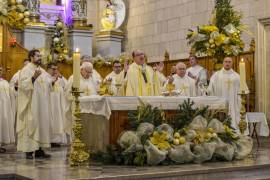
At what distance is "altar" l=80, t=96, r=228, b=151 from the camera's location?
7.96 meters

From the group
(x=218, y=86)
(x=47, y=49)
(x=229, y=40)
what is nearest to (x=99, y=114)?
(x=229, y=40)

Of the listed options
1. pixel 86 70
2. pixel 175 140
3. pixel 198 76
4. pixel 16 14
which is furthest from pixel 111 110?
pixel 16 14

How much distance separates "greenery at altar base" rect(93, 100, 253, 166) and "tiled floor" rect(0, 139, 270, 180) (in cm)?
20

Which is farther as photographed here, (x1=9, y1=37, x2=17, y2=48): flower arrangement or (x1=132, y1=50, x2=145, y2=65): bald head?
(x1=9, y1=37, x2=17, y2=48): flower arrangement

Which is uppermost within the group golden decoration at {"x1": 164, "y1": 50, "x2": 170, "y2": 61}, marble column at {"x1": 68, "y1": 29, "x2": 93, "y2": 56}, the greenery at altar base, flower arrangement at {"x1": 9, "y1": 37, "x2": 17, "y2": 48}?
marble column at {"x1": 68, "y1": 29, "x2": 93, "y2": 56}

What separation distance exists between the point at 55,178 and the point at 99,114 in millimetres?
1897

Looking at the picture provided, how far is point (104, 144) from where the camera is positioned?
8078 mm

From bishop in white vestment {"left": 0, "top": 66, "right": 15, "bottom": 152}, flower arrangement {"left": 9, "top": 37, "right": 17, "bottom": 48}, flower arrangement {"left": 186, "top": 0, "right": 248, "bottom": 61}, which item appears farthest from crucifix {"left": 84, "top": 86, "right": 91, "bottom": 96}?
flower arrangement {"left": 9, "top": 37, "right": 17, "bottom": 48}

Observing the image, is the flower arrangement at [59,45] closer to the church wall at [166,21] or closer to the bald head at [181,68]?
the church wall at [166,21]

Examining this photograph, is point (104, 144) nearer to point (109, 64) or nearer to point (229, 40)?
point (229, 40)

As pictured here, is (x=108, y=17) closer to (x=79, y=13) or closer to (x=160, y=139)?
(x=79, y=13)

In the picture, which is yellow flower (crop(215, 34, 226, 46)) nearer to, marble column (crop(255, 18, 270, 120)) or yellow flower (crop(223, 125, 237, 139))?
yellow flower (crop(223, 125, 237, 139))

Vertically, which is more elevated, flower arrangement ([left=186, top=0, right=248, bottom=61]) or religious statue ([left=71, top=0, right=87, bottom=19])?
religious statue ([left=71, top=0, right=87, bottom=19])

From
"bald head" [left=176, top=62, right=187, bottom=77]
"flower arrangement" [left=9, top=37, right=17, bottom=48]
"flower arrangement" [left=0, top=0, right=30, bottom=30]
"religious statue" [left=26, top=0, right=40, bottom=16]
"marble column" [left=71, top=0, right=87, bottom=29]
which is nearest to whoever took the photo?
"bald head" [left=176, top=62, right=187, bottom=77]
